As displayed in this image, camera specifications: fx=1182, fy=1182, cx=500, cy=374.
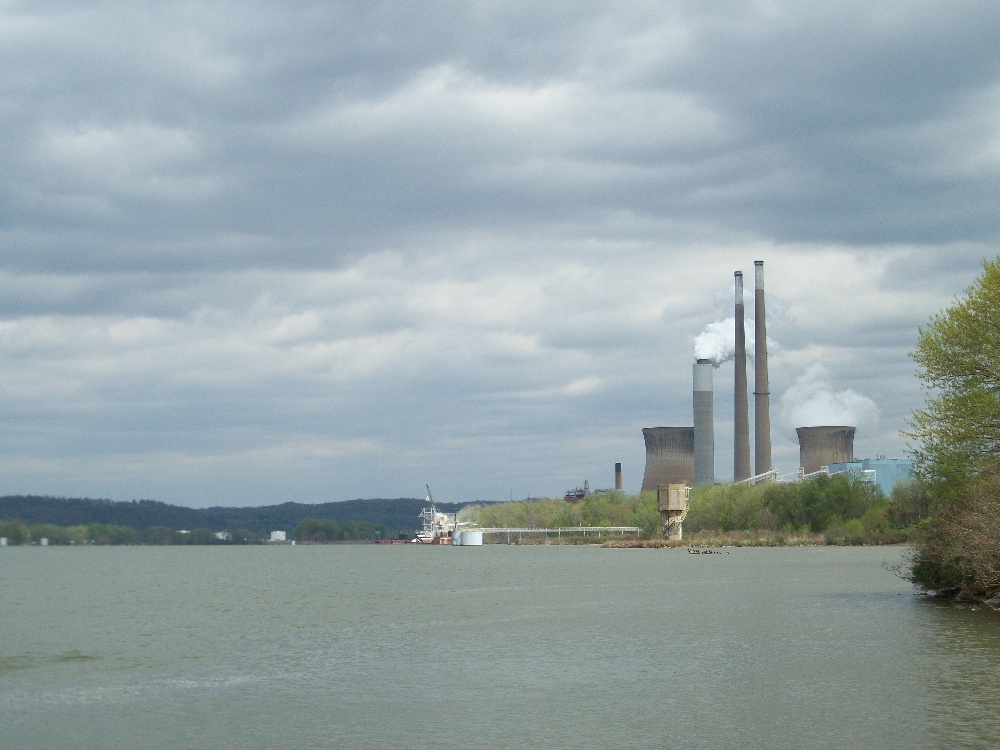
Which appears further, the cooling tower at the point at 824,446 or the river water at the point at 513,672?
the cooling tower at the point at 824,446

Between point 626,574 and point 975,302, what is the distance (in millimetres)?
43032

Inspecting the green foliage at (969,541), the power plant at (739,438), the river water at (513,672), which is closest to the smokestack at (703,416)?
the power plant at (739,438)

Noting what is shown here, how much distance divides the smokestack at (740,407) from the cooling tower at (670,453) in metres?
5.78

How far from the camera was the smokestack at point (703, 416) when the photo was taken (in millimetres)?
145375

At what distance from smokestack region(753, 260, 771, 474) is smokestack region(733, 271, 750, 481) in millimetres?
1286

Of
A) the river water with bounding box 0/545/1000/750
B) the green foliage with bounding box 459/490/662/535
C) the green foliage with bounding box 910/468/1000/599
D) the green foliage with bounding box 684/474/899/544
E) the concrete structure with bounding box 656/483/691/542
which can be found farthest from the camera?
the green foliage with bounding box 459/490/662/535

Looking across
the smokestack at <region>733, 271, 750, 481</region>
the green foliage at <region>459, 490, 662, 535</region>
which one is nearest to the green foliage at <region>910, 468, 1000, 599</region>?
the smokestack at <region>733, 271, 750, 481</region>

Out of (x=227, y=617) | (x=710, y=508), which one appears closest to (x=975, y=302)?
(x=227, y=617)

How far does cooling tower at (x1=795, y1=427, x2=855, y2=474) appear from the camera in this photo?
144 meters

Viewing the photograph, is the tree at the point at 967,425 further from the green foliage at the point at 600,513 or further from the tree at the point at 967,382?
the green foliage at the point at 600,513

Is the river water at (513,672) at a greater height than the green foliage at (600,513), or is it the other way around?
the green foliage at (600,513)

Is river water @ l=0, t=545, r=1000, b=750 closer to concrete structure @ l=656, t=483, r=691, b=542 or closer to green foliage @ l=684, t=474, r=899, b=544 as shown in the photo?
green foliage @ l=684, t=474, r=899, b=544

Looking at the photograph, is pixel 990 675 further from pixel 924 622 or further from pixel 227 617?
pixel 227 617

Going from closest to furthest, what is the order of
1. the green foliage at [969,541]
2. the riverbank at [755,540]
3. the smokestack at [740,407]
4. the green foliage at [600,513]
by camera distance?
the green foliage at [969,541] → the riverbank at [755,540] → the smokestack at [740,407] → the green foliage at [600,513]
